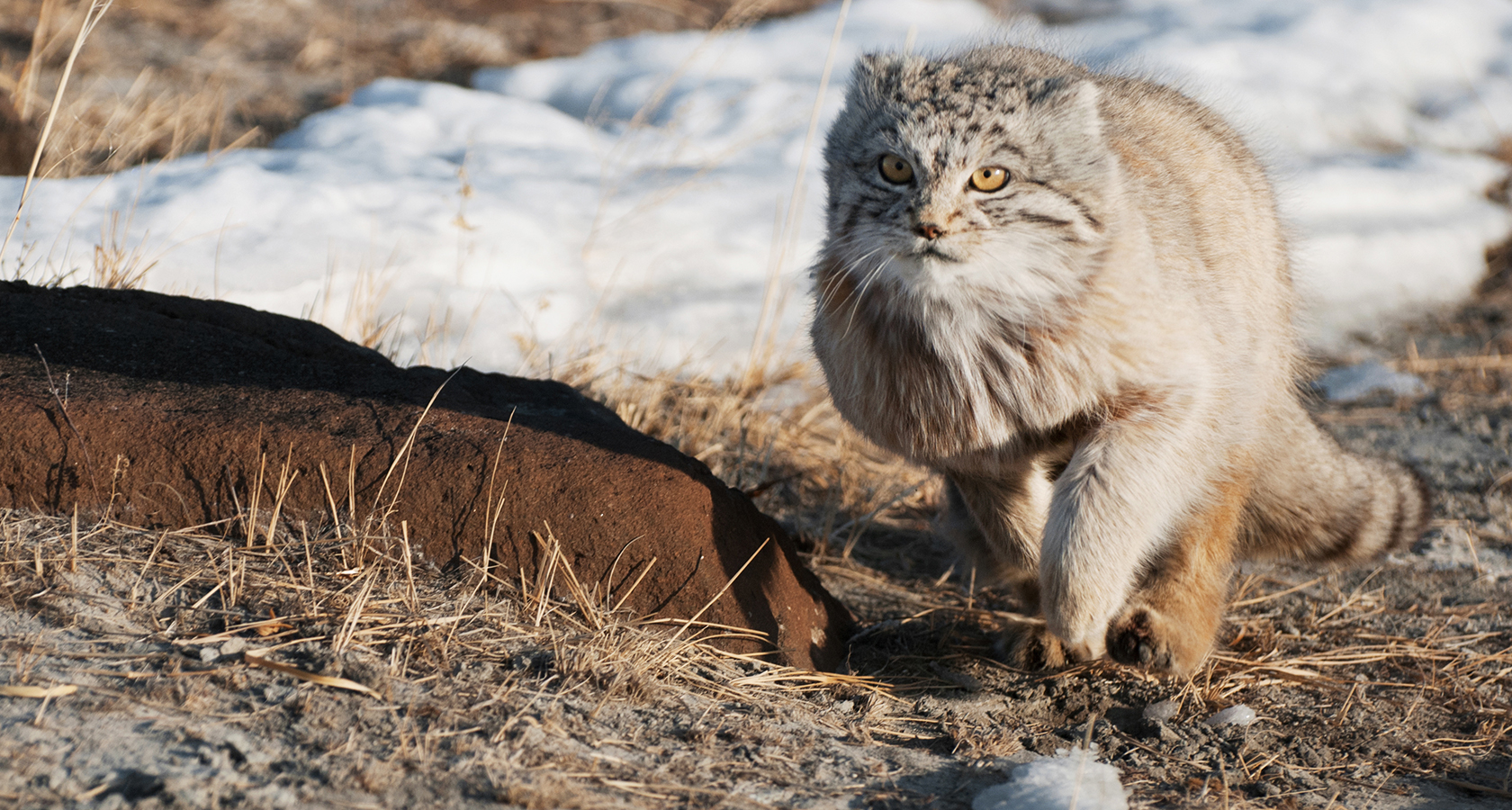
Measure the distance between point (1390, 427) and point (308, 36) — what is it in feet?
27.2

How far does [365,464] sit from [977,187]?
5.56ft

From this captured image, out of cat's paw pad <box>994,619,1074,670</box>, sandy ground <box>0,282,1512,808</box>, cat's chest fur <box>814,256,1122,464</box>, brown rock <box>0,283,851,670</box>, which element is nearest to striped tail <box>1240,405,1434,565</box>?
sandy ground <box>0,282,1512,808</box>

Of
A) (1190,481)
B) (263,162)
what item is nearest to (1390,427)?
(1190,481)

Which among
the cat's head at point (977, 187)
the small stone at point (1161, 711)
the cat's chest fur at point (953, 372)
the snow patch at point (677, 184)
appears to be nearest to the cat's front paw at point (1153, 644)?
the small stone at point (1161, 711)

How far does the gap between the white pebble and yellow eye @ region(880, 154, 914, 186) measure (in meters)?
1.65

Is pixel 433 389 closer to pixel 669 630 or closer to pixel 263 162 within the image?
pixel 669 630

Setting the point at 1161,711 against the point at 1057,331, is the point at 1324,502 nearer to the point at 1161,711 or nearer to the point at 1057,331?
the point at 1161,711

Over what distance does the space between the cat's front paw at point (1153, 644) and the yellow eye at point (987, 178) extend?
131 centimetres

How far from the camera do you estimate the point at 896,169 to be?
2.96m

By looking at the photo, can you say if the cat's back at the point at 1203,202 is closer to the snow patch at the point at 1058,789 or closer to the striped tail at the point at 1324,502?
the striped tail at the point at 1324,502

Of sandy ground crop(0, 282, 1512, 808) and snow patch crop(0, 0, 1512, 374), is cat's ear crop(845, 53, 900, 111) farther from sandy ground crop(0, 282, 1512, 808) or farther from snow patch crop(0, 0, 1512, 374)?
sandy ground crop(0, 282, 1512, 808)

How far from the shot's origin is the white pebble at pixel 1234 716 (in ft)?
10.0

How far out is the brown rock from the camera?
111 inches

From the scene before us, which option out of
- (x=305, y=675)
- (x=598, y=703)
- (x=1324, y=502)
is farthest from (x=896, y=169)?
(x=1324, y=502)
